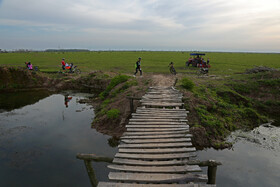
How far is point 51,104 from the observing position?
55.7 feet

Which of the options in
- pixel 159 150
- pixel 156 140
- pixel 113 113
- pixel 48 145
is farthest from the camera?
pixel 113 113

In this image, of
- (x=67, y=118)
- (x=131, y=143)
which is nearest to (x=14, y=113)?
(x=67, y=118)

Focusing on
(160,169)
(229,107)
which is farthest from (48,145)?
(229,107)

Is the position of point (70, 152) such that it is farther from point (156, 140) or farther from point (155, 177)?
point (155, 177)

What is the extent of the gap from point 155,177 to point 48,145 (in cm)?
712

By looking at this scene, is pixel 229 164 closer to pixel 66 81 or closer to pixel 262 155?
pixel 262 155

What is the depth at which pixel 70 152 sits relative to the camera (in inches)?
365

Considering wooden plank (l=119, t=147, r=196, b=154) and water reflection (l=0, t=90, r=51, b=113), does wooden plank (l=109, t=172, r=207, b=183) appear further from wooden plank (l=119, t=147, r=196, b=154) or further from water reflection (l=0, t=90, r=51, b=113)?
water reflection (l=0, t=90, r=51, b=113)

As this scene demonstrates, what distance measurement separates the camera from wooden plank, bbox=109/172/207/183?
480cm

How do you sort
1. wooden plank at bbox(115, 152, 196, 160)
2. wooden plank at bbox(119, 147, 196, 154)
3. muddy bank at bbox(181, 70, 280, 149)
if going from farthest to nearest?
1. muddy bank at bbox(181, 70, 280, 149)
2. wooden plank at bbox(119, 147, 196, 154)
3. wooden plank at bbox(115, 152, 196, 160)

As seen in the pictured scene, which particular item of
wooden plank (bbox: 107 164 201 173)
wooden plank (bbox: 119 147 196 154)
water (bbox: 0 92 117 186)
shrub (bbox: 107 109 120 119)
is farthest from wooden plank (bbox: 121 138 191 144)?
shrub (bbox: 107 109 120 119)

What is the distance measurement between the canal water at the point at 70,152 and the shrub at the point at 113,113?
1375mm

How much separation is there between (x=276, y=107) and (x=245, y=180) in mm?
10835

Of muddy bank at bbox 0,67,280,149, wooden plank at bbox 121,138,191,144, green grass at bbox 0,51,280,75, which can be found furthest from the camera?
green grass at bbox 0,51,280,75
